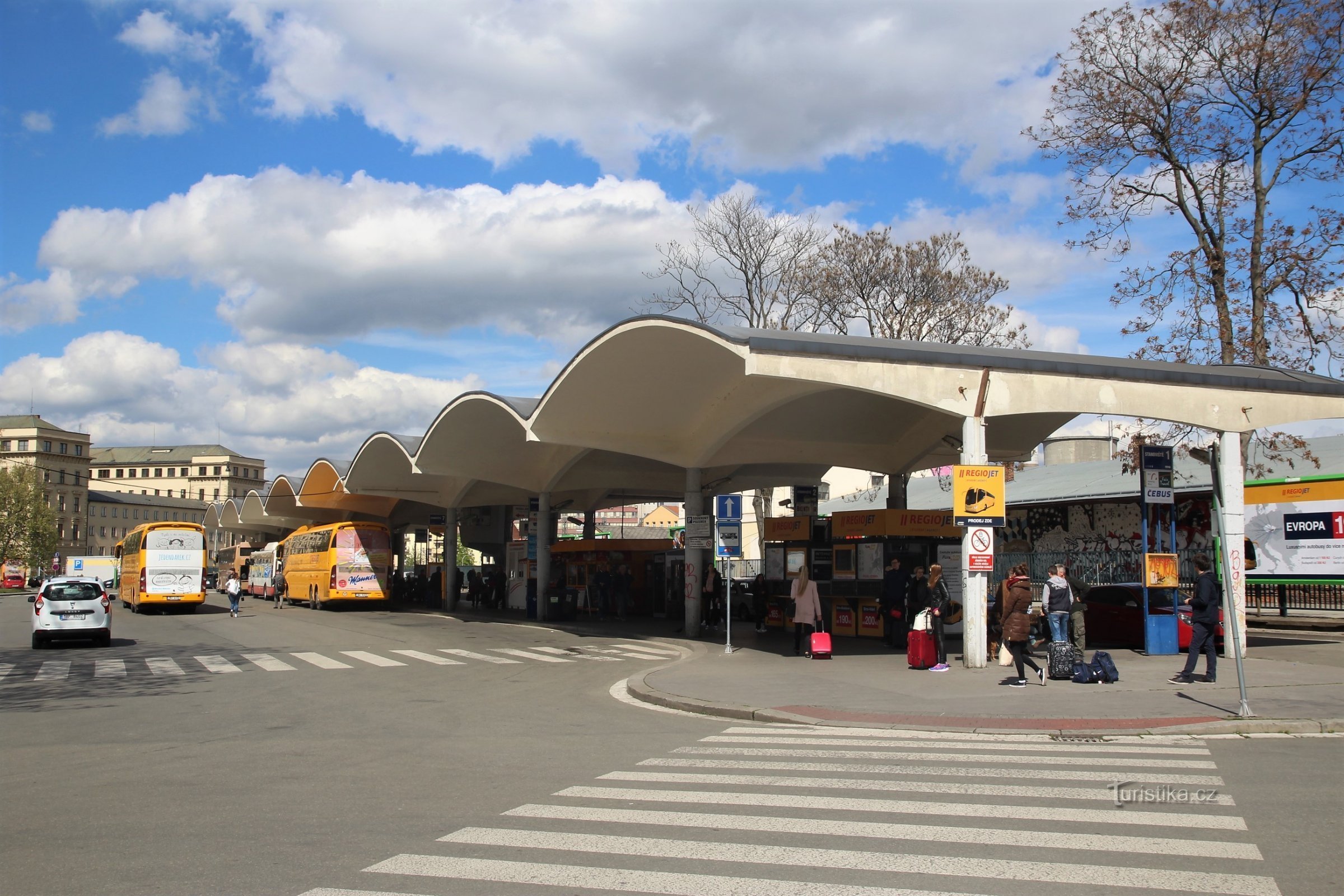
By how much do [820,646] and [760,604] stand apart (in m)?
9.34

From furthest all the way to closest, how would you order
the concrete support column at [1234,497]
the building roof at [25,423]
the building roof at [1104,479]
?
the building roof at [25,423], the building roof at [1104,479], the concrete support column at [1234,497]

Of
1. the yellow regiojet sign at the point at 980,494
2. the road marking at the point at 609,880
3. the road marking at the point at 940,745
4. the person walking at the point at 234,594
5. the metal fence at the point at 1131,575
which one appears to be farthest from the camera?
the person walking at the point at 234,594

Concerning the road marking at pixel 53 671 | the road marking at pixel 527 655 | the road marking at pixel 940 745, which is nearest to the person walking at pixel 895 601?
the road marking at pixel 527 655

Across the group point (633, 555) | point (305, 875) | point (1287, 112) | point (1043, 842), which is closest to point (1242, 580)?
point (1287, 112)

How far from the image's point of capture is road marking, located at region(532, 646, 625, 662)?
20922 millimetres

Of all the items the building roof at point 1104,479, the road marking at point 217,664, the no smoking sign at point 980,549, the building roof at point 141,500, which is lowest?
the road marking at point 217,664

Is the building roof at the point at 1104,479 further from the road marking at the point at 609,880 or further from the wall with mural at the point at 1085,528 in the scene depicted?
the road marking at the point at 609,880

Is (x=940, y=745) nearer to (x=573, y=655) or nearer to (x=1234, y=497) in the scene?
(x=1234, y=497)

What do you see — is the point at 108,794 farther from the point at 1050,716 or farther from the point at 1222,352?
the point at 1222,352

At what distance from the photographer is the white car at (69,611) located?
23.2 m

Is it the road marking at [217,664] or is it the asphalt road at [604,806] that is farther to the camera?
the road marking at [217,664]

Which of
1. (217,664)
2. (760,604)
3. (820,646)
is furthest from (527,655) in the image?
(760,604)

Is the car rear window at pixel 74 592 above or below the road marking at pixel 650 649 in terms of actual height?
above

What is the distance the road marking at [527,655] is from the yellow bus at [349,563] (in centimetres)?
2148
